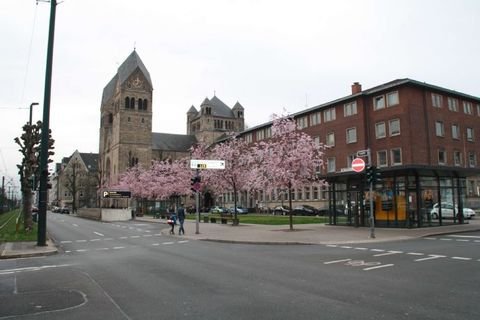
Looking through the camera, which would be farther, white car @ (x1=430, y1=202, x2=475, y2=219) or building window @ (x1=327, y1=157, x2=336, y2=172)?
building window @ (x1=327, y1=157, x2=336, y2=172)

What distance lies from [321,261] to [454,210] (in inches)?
835

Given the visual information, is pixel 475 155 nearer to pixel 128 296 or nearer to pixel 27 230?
pixel 27 230

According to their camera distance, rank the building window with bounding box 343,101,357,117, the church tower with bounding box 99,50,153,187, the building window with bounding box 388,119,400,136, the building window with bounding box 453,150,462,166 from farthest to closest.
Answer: the church tower with bounding box 99,50,153,187, the building window with bounding box 343,101,357,117, the building window with bounding box 453,150,462,166, the building window with bounding box 388,119,400,136

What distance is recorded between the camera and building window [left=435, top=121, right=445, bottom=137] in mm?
45781

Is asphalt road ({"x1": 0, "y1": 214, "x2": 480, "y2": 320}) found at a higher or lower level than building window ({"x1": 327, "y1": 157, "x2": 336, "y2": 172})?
lower

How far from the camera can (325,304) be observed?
727 centimetres

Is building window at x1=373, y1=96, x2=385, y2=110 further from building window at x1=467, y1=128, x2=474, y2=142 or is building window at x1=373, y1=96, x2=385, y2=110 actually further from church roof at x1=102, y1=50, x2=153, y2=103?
church roof at x1=102, y1=50, x2=153, y2=103

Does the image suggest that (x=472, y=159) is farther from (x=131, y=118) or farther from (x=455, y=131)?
(x=131, y=118)

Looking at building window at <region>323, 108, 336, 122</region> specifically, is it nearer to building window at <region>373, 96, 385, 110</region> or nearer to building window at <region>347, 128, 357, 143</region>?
building window at <region>347, 128, 357, 143</region>

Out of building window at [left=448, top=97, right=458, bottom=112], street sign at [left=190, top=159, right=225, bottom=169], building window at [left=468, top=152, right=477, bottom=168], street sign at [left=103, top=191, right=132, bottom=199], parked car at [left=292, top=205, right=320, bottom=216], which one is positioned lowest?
parked car at [left=292, top=205, right=320, bottom=216]

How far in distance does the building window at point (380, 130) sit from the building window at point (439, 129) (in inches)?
204

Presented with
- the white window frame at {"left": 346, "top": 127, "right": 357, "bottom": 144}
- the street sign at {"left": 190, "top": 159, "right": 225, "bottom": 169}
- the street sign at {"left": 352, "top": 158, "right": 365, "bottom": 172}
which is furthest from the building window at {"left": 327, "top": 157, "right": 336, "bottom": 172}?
the street sign at {"left": 352, "top": 158, "right": 365, "bottom": 172}

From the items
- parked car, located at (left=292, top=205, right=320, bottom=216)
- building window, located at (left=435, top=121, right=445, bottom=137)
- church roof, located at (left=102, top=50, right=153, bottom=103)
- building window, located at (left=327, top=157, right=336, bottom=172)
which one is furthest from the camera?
church roof, located at (left=102, top=50, right=153, bottom=103)

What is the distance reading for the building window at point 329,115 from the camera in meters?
55.5
